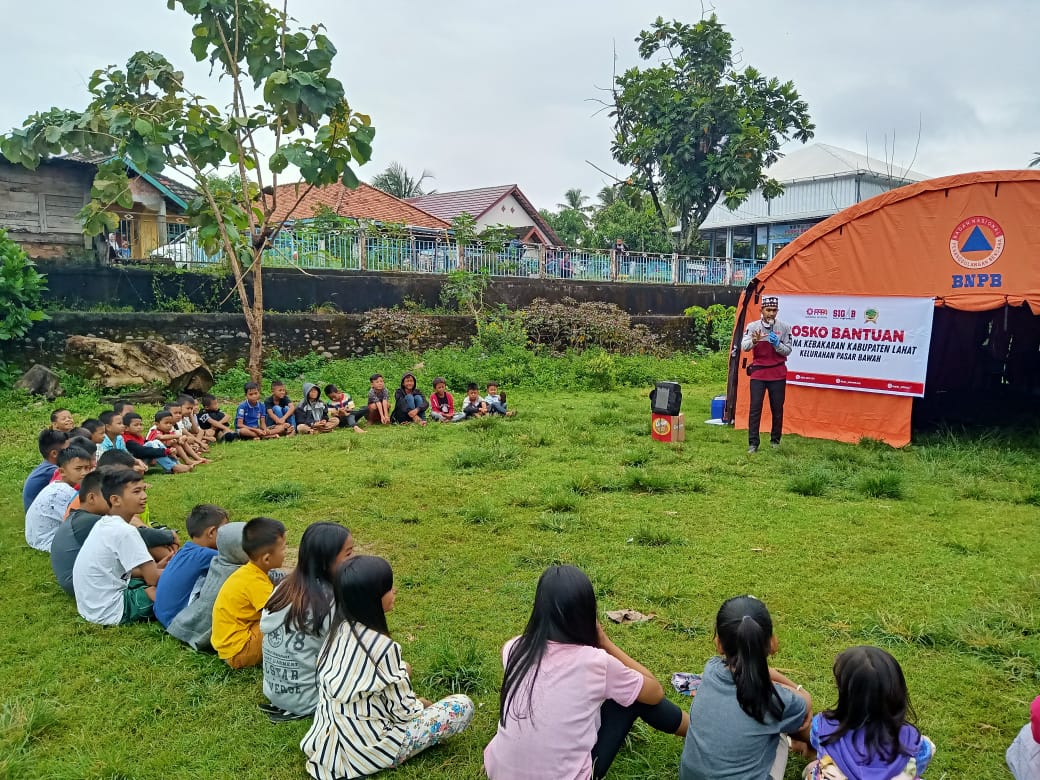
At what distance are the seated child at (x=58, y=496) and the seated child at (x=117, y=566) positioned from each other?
116 centimetres

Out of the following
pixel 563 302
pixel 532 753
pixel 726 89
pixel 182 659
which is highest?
pixel 726 89

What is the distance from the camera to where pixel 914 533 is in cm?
595

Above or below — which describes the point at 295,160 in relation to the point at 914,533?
above

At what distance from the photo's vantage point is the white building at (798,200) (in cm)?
3100

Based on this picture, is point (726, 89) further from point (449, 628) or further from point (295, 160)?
point (449, 628)

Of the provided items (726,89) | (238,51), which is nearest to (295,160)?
(238,51)

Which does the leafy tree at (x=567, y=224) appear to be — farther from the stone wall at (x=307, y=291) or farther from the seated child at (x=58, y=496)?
the seated child at (x=58, y=496)

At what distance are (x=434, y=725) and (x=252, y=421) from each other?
787cm

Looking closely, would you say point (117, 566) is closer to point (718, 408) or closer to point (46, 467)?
point (46, 467)

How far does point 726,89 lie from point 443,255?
40.7 feet

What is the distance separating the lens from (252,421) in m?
10.3

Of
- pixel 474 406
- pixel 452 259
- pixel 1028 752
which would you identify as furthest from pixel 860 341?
pixel 452 259

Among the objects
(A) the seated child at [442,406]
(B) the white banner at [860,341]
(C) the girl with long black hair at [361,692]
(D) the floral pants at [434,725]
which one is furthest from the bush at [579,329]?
(C) the girl with long black hair at [361,692]

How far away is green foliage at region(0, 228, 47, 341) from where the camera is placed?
1209 cm
